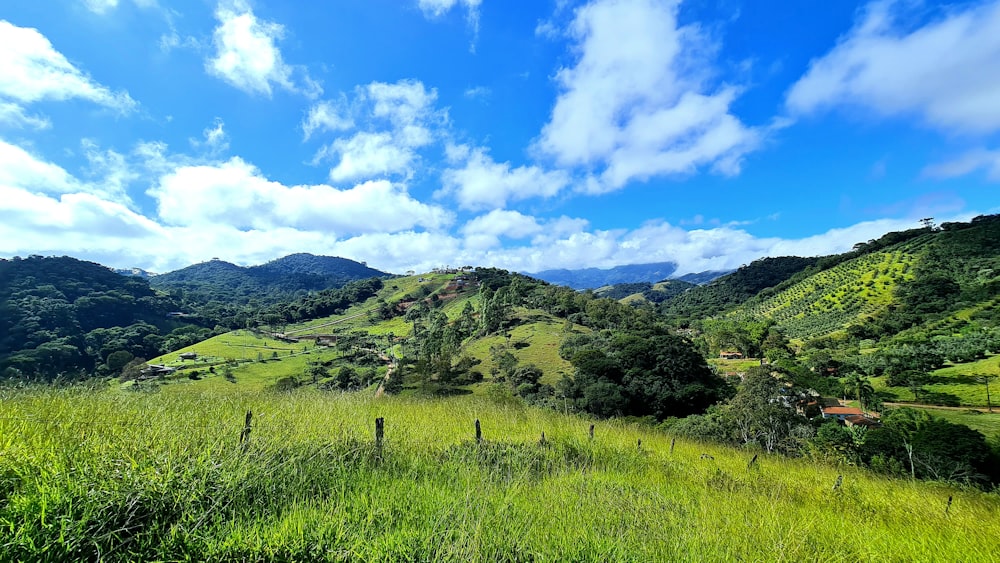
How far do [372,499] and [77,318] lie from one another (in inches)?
4863

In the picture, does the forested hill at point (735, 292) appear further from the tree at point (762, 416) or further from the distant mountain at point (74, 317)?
A: the distant mountain at point (74, 317)

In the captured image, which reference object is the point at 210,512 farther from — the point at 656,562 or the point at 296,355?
the point at 296,355

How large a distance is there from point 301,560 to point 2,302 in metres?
129

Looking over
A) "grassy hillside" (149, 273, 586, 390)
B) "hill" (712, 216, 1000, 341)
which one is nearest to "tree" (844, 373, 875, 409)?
"grassy hillside" (149, 273, 586, 390)

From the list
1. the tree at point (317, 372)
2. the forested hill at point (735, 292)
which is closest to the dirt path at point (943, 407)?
the tree at point (317, 372)

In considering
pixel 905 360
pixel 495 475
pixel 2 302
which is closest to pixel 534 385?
pixel 495 475

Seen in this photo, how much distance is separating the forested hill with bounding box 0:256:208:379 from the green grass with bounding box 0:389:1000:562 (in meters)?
72.1

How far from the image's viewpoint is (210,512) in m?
3.17

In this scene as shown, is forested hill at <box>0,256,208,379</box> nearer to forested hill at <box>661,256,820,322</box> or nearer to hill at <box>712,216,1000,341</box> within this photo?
hill at <box>712,216,1000,341</box>

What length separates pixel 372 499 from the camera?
387 centimetres

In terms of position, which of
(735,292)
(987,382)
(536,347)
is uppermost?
(735,292)

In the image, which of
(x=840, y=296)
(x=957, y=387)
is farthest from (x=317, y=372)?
(x=840, y=296)

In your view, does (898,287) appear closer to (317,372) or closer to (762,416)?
(762,416)

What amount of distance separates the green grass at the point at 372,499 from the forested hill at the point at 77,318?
72132mm
